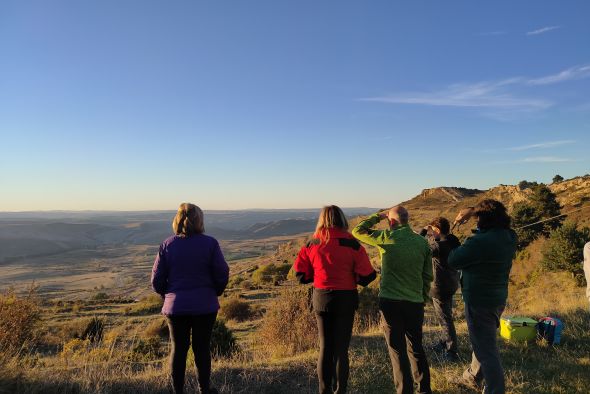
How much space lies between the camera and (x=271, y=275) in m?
38.8

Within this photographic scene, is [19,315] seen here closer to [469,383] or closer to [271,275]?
[469,383]

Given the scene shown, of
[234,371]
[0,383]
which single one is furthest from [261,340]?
[0,383]

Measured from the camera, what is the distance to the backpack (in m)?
6.01

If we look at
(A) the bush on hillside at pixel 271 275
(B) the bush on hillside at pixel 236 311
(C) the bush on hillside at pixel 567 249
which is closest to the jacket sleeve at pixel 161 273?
(B) the bush on hillside at pixel 236 311

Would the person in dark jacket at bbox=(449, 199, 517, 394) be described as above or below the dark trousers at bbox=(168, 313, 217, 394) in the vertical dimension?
above

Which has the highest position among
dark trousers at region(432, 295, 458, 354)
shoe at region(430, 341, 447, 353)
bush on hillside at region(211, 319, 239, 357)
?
dark trousers at region(432, 295, 458, 354)

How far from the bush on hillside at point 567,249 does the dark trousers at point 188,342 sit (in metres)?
17.9

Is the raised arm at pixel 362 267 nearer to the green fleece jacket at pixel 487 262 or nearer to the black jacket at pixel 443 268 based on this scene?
the green fleece jacket at pixel 487 262

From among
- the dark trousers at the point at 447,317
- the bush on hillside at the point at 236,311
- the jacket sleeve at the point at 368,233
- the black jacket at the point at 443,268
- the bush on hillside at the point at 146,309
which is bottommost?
the bush on hillside at the point at 146,309

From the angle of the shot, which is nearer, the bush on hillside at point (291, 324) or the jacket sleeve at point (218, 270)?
the jacket sleeve at point (218, 270)


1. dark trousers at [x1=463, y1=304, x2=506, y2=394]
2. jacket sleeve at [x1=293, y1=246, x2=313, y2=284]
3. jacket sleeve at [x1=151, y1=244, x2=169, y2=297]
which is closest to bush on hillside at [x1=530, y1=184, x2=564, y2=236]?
dark trousers at [x1=463, y1=304, x2=506, y2=394]

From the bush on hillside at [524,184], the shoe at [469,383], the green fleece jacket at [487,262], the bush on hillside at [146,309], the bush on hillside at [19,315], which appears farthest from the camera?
the bush on hillside at [524,184]

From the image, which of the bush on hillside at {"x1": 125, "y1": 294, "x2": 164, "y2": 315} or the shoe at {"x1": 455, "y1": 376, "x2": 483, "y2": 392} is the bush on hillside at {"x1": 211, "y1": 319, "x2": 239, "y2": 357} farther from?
the bush on hillside at {"x1": 125, "y1": 294, "x2": 164, "y2": 315}

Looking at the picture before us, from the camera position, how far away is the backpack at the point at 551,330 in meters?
6.01
